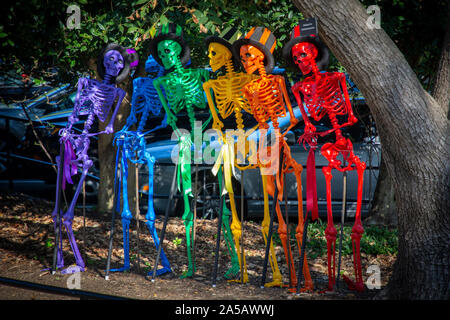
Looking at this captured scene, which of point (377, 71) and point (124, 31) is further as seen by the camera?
point (124, 31)

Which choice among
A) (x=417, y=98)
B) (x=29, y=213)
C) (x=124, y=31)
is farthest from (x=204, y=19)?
(x=29, y=213)

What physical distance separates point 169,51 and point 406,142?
209 cm

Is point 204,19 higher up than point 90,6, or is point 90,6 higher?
point 90,6

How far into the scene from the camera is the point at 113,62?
4336 mm

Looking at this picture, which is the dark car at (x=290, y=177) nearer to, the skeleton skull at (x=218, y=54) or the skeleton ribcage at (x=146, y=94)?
the skeleton ribcage at (x=146, y=94)

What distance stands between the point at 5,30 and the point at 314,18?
3226 millimetres

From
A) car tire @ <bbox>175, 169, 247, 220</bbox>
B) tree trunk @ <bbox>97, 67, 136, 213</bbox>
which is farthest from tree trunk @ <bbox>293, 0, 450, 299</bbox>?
tree trunk @ <bbox>97, 67, 136, 213</bbox>

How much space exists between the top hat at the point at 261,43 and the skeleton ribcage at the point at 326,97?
1.23 ft

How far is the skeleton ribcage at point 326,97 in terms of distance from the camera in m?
3.75

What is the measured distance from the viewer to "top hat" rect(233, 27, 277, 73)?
3.84 metres

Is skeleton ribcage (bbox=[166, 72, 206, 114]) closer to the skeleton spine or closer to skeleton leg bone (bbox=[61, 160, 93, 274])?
the skeleton spine

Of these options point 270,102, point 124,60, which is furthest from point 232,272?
point 124,60

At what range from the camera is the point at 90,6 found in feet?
18.4
